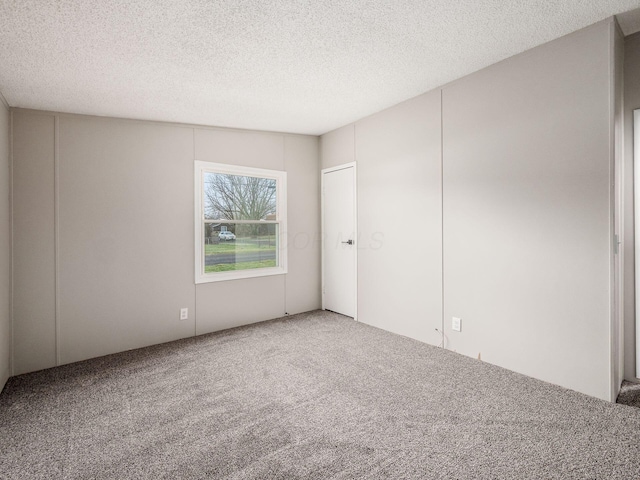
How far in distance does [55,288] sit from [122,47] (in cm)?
243

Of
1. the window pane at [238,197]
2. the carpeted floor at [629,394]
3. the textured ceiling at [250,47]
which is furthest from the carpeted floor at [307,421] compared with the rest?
the textured ceiling at [250,47]

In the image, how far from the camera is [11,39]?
7.28 ft

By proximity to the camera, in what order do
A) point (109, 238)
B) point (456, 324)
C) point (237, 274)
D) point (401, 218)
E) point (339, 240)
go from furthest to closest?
point (339, 240), point (237, 274), point (401, 218), point (109, 238), point (456, 324)

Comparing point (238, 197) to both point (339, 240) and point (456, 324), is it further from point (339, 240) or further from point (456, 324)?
point (456, 324)

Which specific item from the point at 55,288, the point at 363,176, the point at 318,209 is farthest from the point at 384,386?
the point at 55,288

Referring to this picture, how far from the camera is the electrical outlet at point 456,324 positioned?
3323mm

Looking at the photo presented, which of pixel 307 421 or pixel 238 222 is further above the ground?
pixel 238 222

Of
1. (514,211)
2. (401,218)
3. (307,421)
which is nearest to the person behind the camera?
(307,421)

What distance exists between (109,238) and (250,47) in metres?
2.52

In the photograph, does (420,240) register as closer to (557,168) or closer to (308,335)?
(557,168)

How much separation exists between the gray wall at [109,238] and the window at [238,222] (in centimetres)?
12

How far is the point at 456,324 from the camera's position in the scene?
3.35m

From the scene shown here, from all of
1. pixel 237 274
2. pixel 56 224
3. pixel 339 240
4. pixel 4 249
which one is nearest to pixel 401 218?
pixel 339 240

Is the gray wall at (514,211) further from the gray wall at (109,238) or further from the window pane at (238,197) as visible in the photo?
the gray wall at (109,238)
